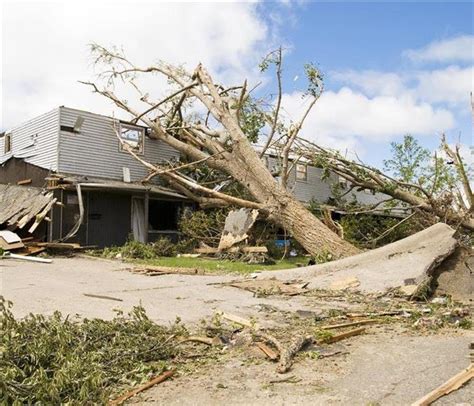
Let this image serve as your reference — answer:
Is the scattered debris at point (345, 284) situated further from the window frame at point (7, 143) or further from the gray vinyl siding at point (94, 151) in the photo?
the window frame at point (7, 143)

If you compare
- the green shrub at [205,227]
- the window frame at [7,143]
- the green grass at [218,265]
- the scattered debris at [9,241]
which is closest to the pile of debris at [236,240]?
the green shrub at [205,227]

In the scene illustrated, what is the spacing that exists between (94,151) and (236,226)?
Result: 19.6 feet

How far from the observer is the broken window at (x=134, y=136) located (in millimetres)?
18984

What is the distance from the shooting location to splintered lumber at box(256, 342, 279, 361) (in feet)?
14.3

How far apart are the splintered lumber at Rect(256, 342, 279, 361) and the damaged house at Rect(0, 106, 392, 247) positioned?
Result: 12.0 metres

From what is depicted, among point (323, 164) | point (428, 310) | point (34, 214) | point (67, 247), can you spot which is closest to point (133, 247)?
point (67, 247)

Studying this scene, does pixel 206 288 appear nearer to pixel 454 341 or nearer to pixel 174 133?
pixel 454 341

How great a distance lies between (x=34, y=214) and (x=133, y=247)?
3.33 meters

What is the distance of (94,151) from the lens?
17719 millimetres

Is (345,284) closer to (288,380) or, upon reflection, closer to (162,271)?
(162,271)

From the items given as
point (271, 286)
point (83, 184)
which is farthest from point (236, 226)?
point (271, 286)

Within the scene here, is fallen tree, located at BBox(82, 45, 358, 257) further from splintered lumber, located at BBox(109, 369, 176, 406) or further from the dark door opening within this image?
splintered lumber, located at BBox(109, 369, 176, 406)

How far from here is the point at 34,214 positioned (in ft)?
50.4

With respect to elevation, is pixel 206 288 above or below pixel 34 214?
below
